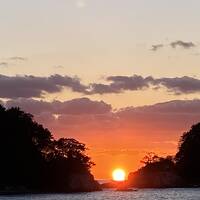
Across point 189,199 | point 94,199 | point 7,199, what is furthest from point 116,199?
point 7,199

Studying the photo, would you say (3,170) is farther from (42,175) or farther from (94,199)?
(94,199)

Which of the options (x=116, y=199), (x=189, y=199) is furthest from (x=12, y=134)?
(x=189, y=199)

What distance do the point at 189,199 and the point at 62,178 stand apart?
5294 cm

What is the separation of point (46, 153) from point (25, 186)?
16.1 meters

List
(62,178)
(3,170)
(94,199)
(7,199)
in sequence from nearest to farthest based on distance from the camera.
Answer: (7,199)
(94,199)
(3,170)
(62,178)

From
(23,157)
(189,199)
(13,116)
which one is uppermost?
(13,116)

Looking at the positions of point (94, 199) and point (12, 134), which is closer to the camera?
point (94, 199)

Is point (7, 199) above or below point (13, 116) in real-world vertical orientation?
below

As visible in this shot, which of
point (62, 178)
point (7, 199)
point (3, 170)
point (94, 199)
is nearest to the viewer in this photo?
point (7, 199)

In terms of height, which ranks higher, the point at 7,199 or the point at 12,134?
the point at 12,134

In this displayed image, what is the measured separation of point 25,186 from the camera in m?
186

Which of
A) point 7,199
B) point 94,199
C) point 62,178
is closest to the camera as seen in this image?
point 7,199

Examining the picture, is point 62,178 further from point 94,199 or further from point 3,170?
point 94,199

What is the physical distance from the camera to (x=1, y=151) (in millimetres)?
183875
